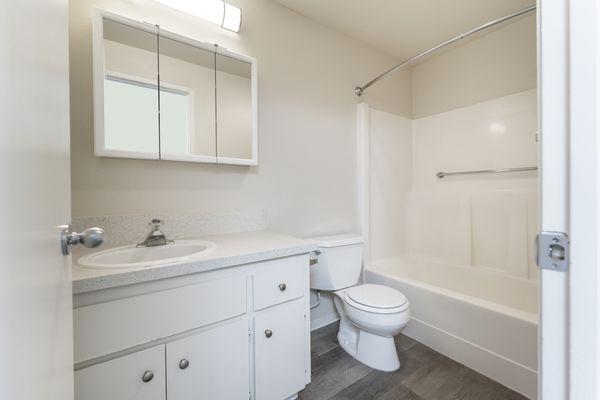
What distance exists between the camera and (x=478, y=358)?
61.1 inches

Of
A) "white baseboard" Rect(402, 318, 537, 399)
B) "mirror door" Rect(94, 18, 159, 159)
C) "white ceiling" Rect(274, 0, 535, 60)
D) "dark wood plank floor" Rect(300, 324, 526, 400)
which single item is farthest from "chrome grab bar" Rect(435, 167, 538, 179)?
"mirror door" Rect(94, 18, 159, 159)

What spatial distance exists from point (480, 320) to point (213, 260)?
1.59 m

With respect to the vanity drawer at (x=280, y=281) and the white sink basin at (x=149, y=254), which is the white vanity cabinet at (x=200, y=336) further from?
the white sink basin at (x=149, y=254)

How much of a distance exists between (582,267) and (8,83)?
83 cm

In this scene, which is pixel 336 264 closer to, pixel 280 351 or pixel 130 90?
pixel 280 351

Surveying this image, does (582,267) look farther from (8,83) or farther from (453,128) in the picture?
(453,128)

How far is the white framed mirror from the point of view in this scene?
1.24m

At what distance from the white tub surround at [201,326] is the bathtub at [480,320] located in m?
0.97

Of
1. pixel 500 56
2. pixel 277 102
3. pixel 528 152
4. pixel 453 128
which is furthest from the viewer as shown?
pixel 453 128

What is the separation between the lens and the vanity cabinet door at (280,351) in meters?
1.18

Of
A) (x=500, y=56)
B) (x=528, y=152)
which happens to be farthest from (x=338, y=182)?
(x=500, y=56)

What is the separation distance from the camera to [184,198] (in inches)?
58.0

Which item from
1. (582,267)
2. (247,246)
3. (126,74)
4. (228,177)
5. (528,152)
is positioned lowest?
(247,246)

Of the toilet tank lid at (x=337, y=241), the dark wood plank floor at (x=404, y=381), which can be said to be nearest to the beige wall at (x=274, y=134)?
the toilet tank lid at (x=337, y=241)
